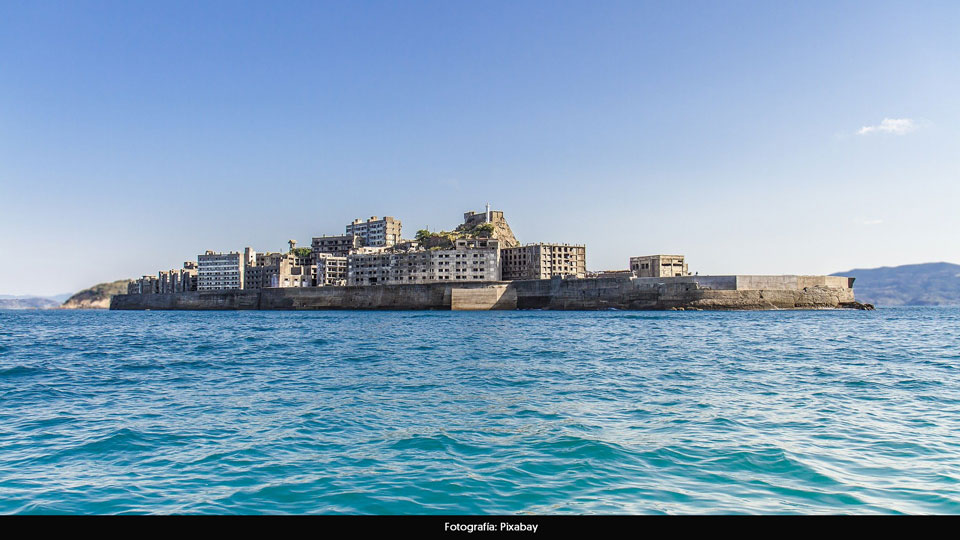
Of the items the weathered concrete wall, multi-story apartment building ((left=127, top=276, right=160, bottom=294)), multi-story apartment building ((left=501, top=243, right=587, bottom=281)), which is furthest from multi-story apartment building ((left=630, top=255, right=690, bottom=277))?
multi-story apartment building ((left=127, top=276, right=160, bottom=294))

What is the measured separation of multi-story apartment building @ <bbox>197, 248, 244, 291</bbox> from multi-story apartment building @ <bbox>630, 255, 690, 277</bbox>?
79.9 m

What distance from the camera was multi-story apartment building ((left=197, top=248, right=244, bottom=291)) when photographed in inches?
4916

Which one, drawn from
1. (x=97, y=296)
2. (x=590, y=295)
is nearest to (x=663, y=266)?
(x=590, y=295)

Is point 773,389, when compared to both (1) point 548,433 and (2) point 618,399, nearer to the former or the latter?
(2) point 618,399

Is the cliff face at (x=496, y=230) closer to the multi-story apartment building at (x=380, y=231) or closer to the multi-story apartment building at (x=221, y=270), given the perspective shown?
the multi-story apartment building at (x=380, y=231)

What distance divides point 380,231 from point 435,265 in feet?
142

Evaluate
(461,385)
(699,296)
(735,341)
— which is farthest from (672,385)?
(699,296)

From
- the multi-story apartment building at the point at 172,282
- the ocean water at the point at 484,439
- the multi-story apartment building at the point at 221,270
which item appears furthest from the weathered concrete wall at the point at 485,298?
the multi-story apartment building at the point at 172,282

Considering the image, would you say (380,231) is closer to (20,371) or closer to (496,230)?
(496,230)

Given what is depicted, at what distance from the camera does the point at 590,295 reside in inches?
2943

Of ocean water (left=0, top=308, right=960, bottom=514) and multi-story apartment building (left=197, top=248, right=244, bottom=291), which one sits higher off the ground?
multi-story apartment building (left=197, top=248, right=244, bottom=291)

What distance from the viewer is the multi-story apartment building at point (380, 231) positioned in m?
140

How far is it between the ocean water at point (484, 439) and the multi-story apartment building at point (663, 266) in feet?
278

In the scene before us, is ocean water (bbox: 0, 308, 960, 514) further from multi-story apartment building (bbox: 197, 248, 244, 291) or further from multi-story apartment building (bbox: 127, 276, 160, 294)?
multi-story apartment building (bbox: 127, 276, 160, 294)
